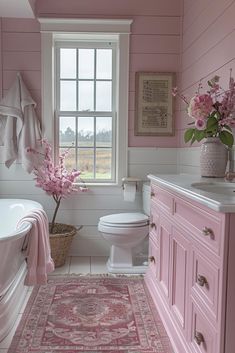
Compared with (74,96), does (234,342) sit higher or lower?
lower

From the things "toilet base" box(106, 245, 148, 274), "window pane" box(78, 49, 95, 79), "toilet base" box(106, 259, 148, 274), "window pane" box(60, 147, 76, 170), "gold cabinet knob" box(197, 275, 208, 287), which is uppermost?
"window pane" box(78, 49, 95, 79)

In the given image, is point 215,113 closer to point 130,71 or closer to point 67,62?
point 130,71

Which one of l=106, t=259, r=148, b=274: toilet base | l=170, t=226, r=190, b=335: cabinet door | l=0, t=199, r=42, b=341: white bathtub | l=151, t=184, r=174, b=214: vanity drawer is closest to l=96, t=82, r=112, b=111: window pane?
l=151, t=184, r=174, b=214: vanity drawer

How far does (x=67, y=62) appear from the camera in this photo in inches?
147

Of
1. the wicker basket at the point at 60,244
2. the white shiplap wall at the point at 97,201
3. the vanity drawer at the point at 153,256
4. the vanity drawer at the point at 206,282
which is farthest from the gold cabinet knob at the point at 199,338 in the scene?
the white shiplap wall at the point at 97,201

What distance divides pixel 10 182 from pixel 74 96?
1.11 meters

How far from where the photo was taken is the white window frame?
356 cm

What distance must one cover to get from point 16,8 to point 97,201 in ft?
6.51

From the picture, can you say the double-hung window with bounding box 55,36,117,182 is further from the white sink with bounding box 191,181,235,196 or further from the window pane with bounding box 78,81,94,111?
the white sink with bounding box 191,181,235,196

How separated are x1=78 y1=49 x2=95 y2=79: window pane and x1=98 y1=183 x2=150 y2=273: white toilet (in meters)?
1.38

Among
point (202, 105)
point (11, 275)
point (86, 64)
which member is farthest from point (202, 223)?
point (86, 64)

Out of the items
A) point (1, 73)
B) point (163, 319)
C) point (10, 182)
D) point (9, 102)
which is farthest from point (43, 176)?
point (163, 319)

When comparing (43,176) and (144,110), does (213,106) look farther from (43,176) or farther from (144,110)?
(43,176)

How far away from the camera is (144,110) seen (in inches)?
146
